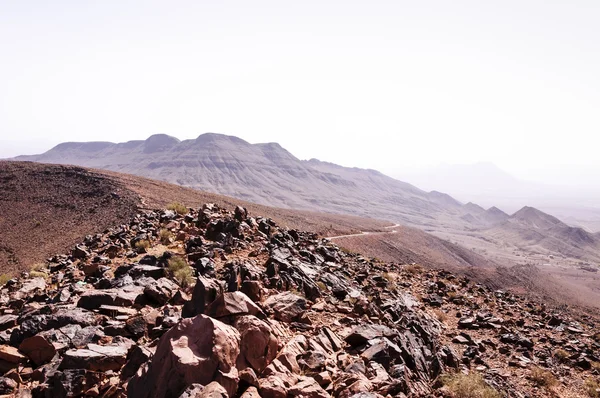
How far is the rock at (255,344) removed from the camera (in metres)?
6.06

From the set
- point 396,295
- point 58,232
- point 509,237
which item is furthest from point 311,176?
point 396,295

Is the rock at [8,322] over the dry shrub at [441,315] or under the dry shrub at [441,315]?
over

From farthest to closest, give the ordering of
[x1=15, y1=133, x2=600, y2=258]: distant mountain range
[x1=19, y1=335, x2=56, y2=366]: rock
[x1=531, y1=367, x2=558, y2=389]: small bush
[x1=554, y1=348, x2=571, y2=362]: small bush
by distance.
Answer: [x1=15, y1=133, x2=600, y2=258]: distant mountain range → [x1=554, y1=348, x2=571, y2=362]: small bush → [x1=531, y1=367, x2=558, y2=389]: small bush → [x1=19, y1=335, x2=56, y2=366]: rock

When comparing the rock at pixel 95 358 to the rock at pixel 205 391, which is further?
the rock at pixel 95 358

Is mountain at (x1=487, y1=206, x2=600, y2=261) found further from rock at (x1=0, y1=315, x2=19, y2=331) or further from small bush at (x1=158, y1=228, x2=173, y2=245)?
rock at (x1=0, y1=315, x2=19, y2=331)

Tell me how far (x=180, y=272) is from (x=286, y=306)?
386cm

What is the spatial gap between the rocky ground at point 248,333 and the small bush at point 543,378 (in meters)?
0.03

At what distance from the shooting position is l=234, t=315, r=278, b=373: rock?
6.06 m

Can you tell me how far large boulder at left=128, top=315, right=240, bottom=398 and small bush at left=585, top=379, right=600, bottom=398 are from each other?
11.1 meters

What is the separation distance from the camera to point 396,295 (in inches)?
618

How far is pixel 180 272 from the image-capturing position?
1094cm

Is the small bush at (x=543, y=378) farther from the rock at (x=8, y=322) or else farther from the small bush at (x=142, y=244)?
the small bush at (x=142, y=244)

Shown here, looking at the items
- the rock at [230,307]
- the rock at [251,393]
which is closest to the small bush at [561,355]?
the rock at [230,307]

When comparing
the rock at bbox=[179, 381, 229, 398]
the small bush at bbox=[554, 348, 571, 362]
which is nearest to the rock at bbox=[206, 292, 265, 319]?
the rock at bbox=[179, 381, 229, 398]
